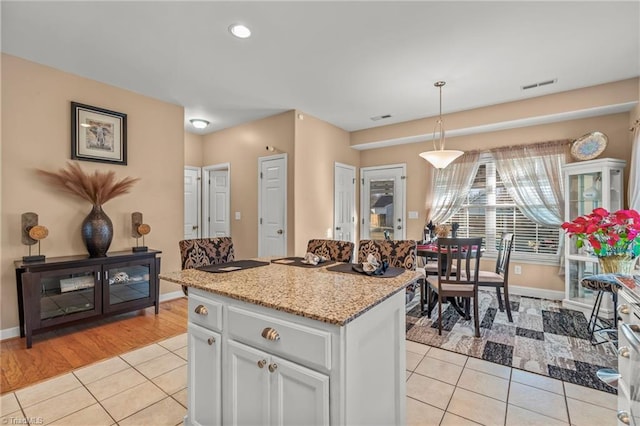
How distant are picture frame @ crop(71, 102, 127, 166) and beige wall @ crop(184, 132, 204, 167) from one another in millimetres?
A: 1870

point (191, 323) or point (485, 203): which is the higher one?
point (485, 203)

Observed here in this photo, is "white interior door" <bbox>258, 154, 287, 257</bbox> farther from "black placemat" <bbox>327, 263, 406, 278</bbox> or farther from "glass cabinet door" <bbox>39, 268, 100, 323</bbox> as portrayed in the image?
"black placemat" <bbox>327, 263, 406, 278</bbox>

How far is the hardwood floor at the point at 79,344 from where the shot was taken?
2.31 metres

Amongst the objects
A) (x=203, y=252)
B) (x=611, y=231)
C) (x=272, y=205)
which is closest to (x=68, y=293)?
(x=203, y=252)

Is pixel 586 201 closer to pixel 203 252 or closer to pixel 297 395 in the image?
pixel 297 395

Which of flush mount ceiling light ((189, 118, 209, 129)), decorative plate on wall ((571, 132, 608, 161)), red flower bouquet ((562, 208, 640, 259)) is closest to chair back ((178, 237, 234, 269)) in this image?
flush mount ceiling light ((189, 118, 209, 129))

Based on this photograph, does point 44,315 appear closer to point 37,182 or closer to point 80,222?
point 80,222

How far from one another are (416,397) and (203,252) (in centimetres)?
206

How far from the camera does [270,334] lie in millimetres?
1216

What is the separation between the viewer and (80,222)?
3299 millimetres

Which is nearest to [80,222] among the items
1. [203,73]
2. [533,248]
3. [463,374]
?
[203,73]

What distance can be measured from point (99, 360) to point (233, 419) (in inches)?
72.2

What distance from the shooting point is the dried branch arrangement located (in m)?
3.11

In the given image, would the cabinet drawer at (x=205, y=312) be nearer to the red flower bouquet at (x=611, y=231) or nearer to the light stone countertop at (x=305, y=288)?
the light stone countertop at (x=305, y=288)
